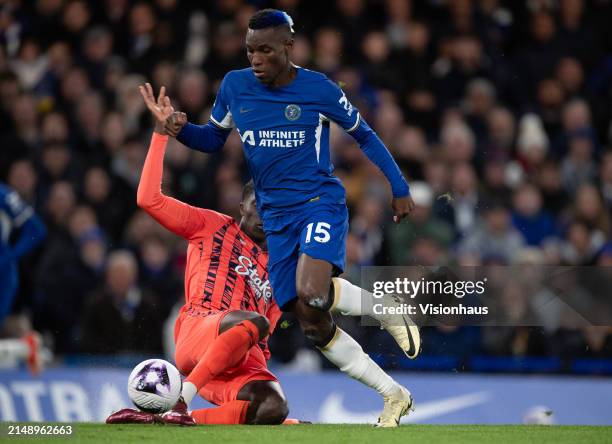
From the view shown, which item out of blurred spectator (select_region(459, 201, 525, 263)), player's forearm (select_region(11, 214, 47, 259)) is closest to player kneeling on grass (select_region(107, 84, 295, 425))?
blurred spectator (select_region(459, 201, 525, 263))

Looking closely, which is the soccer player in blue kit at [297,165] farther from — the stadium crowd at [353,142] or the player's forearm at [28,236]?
the player's forearm at [28,236]

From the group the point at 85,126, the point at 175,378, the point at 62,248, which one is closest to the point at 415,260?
the point at 175,378

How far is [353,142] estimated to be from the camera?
1048cm

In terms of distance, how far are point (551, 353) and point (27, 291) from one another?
14.6 feet

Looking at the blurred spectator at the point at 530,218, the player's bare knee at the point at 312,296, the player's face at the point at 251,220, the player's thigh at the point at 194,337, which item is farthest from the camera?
the blurred spectator at the point at 530,218

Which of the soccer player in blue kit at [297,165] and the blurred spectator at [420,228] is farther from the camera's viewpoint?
the blurred spectator at [420,228]

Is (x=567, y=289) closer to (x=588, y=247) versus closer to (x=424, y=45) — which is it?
(x=588, y=247)

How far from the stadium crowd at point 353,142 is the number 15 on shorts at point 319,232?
7.55 feet

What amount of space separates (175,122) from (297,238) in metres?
0.91

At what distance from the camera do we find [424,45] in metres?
12.1

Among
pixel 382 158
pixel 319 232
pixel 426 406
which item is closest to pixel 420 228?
pixel 426 406

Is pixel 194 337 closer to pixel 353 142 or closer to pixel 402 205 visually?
pixel 402 205

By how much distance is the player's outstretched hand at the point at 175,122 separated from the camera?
6.61 m

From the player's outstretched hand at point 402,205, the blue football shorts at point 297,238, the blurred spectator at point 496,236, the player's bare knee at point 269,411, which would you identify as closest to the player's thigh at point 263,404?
the player's bare knee at point 269,411
